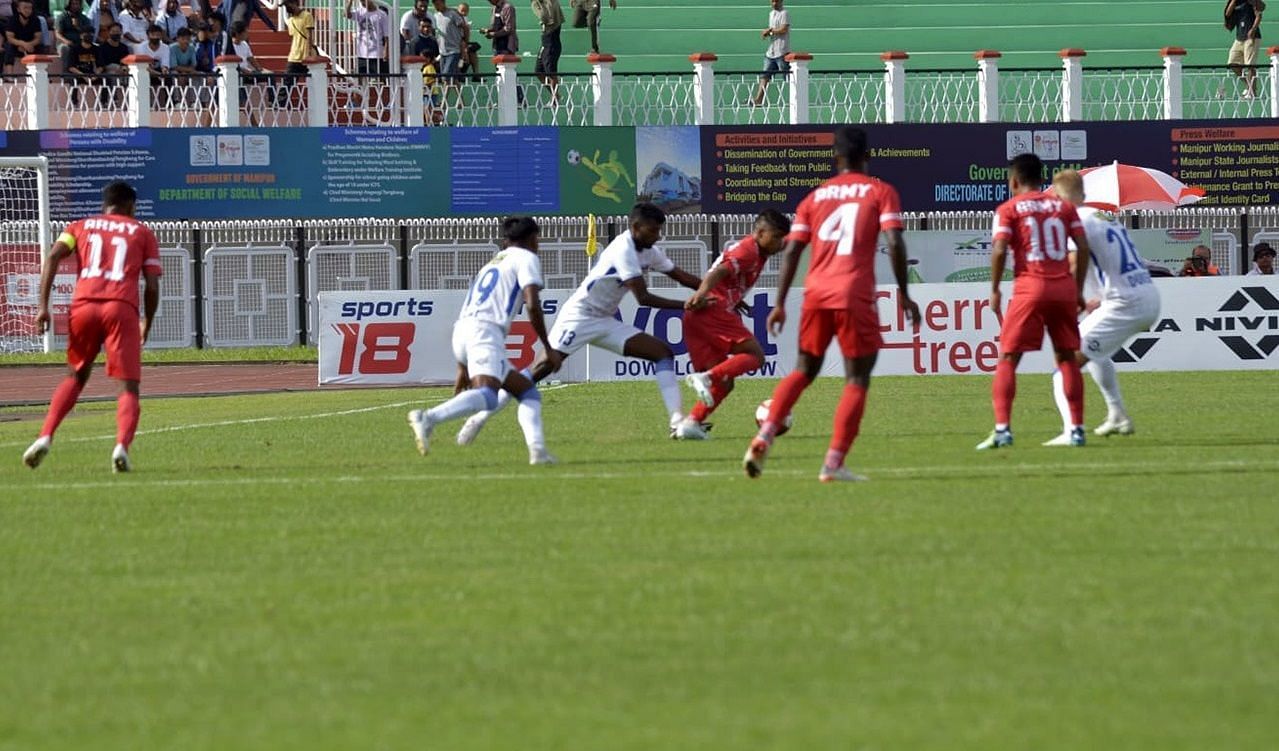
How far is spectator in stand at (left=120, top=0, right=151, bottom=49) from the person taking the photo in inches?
1326

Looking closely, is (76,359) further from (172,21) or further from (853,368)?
(172,21)

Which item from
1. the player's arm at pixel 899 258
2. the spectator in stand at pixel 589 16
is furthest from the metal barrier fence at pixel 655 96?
the player's arm at pixel 899 258

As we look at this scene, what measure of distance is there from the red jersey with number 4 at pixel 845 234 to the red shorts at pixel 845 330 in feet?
0.16

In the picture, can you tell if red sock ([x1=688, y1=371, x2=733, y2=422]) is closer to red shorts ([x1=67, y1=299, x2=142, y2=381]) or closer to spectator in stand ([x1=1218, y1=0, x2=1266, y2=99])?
red shorts ([x1=67, y1=299, x2=142, y2=381])

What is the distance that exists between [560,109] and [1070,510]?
2404cm

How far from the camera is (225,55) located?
32.6m

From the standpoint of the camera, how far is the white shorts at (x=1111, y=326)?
14805 millimetres

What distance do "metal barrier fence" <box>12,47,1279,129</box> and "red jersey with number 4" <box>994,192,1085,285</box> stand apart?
19.8 meters

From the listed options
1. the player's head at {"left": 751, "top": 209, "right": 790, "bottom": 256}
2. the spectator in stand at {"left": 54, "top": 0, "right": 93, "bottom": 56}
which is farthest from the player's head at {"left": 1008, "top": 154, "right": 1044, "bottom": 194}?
the spectator in stand at {"left": 54, "top": 0, "right": 93, "bottom": 56}

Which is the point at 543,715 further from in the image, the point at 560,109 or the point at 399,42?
the point at 399,42

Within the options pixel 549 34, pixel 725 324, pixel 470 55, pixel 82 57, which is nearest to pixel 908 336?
pixel 725 324

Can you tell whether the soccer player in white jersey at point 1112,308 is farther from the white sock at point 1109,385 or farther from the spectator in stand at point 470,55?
the spectator in stand at point 470,55

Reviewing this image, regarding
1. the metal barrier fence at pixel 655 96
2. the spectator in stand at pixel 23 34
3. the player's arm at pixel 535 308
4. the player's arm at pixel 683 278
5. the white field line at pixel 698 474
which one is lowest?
the white field line at pixel 698 474

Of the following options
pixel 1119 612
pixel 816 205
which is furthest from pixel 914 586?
pixel 816 205
